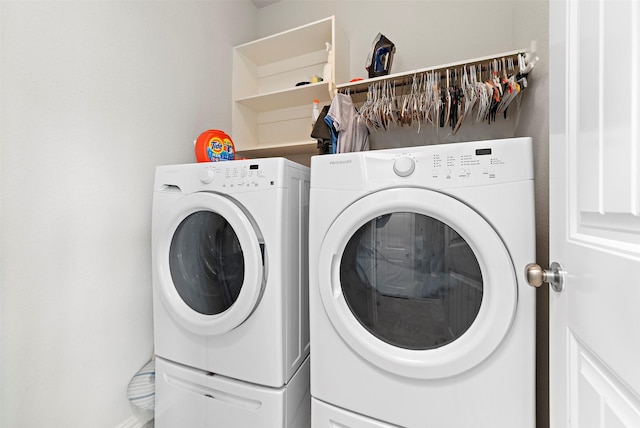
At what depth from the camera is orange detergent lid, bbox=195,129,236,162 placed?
141cm

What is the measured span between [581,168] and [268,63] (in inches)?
81.2

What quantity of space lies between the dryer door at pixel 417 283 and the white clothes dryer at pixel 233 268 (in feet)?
0.67

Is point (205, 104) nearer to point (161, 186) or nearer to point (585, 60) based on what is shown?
point (161, 186)

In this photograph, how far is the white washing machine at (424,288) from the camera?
80 cm

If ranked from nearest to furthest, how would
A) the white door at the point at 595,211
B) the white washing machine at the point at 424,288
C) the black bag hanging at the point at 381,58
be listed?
the white door at the point at 595,211 → the white washing machine at the point at 424,288 → the black bag hanging at the point at 381,58

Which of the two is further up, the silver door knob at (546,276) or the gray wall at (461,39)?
the gray wall at (461,39)

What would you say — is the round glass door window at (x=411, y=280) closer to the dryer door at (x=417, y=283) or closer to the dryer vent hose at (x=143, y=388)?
the dryer door at (x=417, y=283)

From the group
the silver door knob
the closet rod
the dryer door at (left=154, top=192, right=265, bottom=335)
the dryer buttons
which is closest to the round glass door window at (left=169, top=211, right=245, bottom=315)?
the dryer door at (left=154, top=192, right=265, bottom=335)

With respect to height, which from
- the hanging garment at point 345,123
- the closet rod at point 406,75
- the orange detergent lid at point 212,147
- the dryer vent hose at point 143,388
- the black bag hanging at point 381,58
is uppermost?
the black bag hanging at point 381,58

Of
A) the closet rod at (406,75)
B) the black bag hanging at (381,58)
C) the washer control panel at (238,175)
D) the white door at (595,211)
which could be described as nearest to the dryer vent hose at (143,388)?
the washer control panel at (238,175)

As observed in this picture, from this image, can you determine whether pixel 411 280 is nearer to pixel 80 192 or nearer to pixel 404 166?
pixel 404 166

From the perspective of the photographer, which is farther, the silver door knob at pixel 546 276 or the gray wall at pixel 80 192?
the gray wall at pixel 80 192

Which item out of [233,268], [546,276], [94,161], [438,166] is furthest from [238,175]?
[546,276]

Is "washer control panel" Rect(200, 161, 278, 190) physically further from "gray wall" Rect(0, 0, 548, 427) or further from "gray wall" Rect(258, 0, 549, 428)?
"gray wall" Rect(258, 0, 549, 428)
